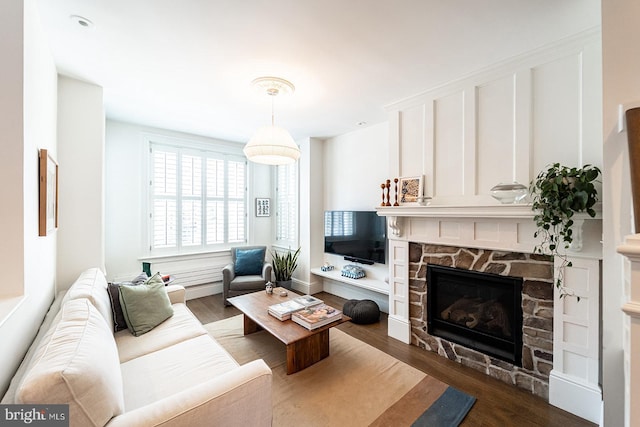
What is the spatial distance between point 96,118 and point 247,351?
110 inches

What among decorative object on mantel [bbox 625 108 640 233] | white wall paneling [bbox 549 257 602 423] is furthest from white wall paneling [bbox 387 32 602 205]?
decorative object on mantel [bbox 625 108 640 233]

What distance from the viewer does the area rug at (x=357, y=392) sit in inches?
69.3

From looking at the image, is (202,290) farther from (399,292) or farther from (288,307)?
(399,292)

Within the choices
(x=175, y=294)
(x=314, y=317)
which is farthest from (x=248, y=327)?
(x=314, y=317)

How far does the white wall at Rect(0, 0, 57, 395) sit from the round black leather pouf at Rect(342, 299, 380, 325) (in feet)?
9.19

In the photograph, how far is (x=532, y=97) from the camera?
6.61 feet

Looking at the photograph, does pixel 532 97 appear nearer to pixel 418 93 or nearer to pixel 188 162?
pixel 418 93

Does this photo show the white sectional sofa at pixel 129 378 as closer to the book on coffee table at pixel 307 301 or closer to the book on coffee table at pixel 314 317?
the book on coffee table at pixel 314 317

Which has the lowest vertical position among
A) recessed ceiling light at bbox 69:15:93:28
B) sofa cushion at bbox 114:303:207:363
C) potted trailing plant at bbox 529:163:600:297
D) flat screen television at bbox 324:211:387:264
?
sofa cushion at bbox 114:303:207:363

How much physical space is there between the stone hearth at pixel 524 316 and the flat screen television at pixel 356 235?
0.87m

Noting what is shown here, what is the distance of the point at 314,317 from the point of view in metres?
2.38

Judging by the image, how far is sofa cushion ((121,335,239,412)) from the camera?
4.72ft

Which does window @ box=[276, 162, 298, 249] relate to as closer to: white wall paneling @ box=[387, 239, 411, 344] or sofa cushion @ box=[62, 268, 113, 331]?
white wall paneling @ box=[387, 239, 411, 344]

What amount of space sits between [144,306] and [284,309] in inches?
47.8
